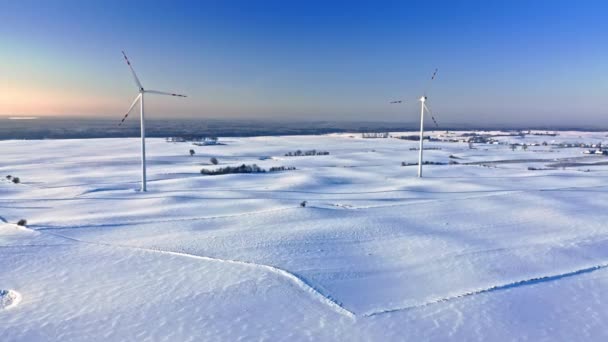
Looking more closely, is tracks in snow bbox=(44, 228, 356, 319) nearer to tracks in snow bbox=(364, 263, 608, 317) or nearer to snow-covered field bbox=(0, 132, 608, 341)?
snow-covered field bbox=(0, 132, 608, 341)

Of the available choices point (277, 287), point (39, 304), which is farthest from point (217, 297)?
point (39, 304)

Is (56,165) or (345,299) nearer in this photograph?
(345,299)

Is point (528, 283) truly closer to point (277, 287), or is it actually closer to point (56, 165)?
point (277, 287)

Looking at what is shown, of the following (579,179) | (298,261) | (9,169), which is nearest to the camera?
(298,261)

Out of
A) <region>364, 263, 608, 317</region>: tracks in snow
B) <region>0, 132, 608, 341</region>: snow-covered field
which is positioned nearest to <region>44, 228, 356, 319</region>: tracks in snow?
<region>0, 132, 608, 341</region>: snow-covered field

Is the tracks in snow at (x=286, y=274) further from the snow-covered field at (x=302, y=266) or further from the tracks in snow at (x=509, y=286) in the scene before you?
the tracks in snow at (x=509, y=286)

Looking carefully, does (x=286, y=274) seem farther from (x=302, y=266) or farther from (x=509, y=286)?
(x=509, y=286)

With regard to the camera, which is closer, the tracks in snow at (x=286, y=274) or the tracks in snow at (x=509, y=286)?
the tracks in snow at (x=509, y=286)

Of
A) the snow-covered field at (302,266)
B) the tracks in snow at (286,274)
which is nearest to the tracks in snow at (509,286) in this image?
the snow-covered field at (302,266)
